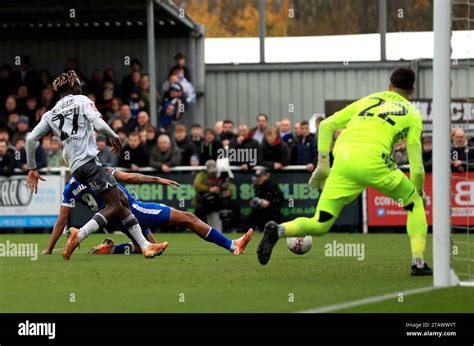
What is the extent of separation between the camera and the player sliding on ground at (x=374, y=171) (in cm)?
1238

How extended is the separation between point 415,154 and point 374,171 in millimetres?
424

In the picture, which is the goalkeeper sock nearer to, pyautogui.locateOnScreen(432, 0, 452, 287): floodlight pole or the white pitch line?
pyautogui.locateOnScreen(432, 0, 452, 287): floodlight pole

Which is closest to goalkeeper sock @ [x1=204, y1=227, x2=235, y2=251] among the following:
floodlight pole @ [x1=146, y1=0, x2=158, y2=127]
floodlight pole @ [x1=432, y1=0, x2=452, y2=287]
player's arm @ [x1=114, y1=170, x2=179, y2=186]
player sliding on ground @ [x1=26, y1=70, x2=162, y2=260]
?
player sliding on ground @ [x1=26, y1=70, x2=162, y2=260]

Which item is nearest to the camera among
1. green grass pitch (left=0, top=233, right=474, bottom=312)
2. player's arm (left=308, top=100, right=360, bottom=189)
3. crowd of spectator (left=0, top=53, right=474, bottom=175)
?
green grass pitch (left=0, top=233, right=474, bottom=312)

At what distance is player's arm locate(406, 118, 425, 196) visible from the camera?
12342mm

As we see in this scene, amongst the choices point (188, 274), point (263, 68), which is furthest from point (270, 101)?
point (188, 274)

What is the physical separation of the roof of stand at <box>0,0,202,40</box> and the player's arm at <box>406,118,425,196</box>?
16.6 metres

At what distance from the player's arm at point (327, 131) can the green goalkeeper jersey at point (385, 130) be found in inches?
2.8

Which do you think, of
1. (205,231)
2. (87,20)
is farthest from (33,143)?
(87,20)

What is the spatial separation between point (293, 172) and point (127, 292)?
13.2 m

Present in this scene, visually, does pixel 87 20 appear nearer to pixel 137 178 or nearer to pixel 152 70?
pixel 152 70

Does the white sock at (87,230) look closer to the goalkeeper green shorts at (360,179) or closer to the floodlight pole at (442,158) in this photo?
the goalkeeper green shorts at (360,179)

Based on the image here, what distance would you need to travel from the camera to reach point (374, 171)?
40.6 ft
